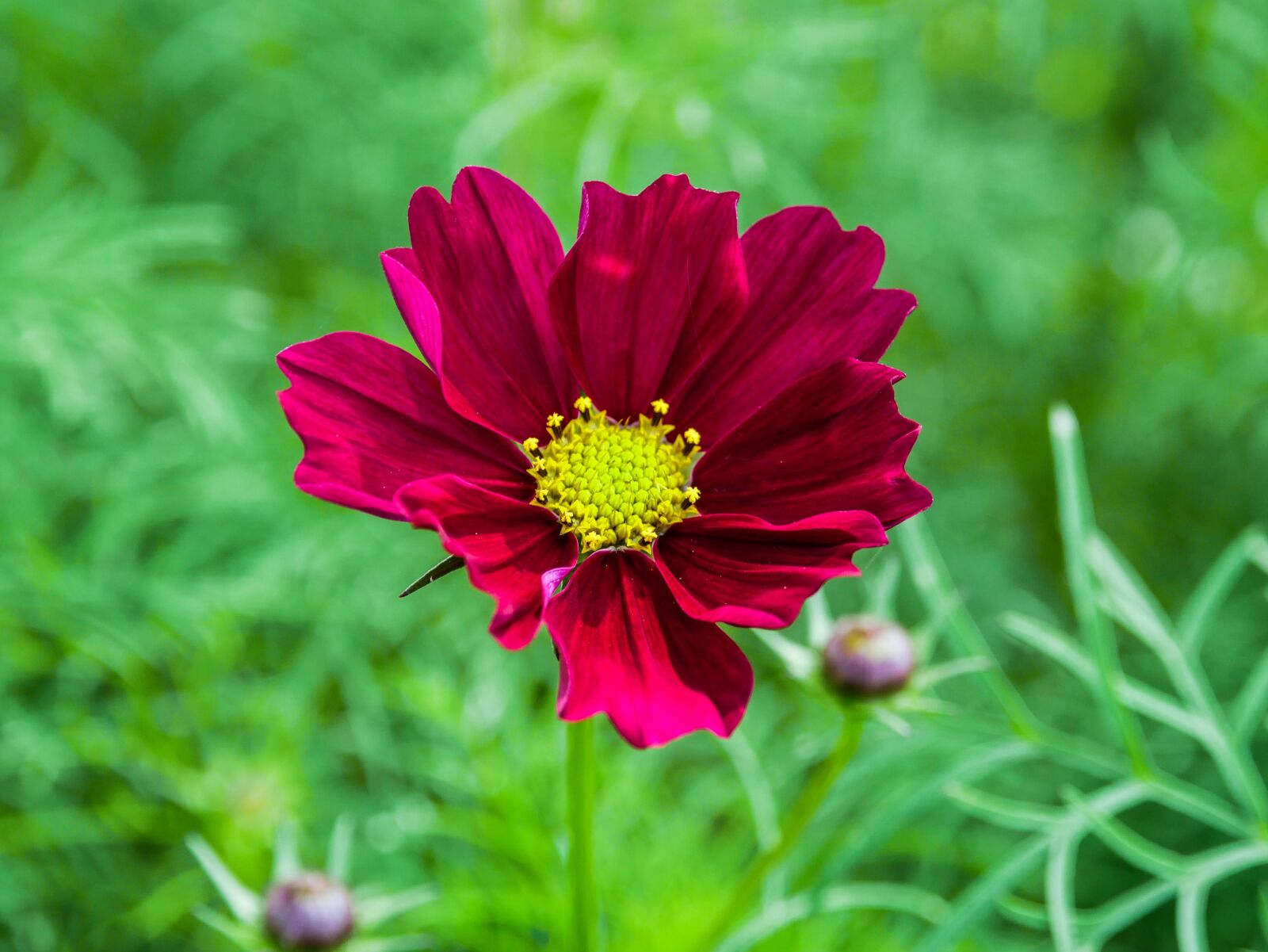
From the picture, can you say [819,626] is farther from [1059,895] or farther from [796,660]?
[1059,895]

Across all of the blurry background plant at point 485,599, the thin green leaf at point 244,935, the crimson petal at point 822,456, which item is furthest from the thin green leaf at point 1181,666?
the thin green leaf at point 244,935

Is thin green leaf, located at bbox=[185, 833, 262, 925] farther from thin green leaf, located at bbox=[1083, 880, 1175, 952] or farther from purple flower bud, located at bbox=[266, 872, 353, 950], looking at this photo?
thin green leaf, located at bbox=[1083, 880, 1175, 952]

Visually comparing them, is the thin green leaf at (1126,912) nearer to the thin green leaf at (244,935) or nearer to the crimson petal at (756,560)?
the crimson petal at (756,560)

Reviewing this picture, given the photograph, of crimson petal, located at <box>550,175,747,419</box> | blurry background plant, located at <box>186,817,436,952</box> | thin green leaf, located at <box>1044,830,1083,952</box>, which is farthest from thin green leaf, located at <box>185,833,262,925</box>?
thin green leaf, located at <box>1044,830,1083,952</box>

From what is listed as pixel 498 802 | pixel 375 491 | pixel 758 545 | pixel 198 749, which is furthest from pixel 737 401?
pixel 198 749

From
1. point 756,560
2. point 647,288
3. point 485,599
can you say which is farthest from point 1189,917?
point 485,599

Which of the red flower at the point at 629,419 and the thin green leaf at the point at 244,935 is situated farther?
the thin green leaf at the point at 244,935

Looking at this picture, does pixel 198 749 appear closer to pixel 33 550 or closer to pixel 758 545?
pixel 33 550
